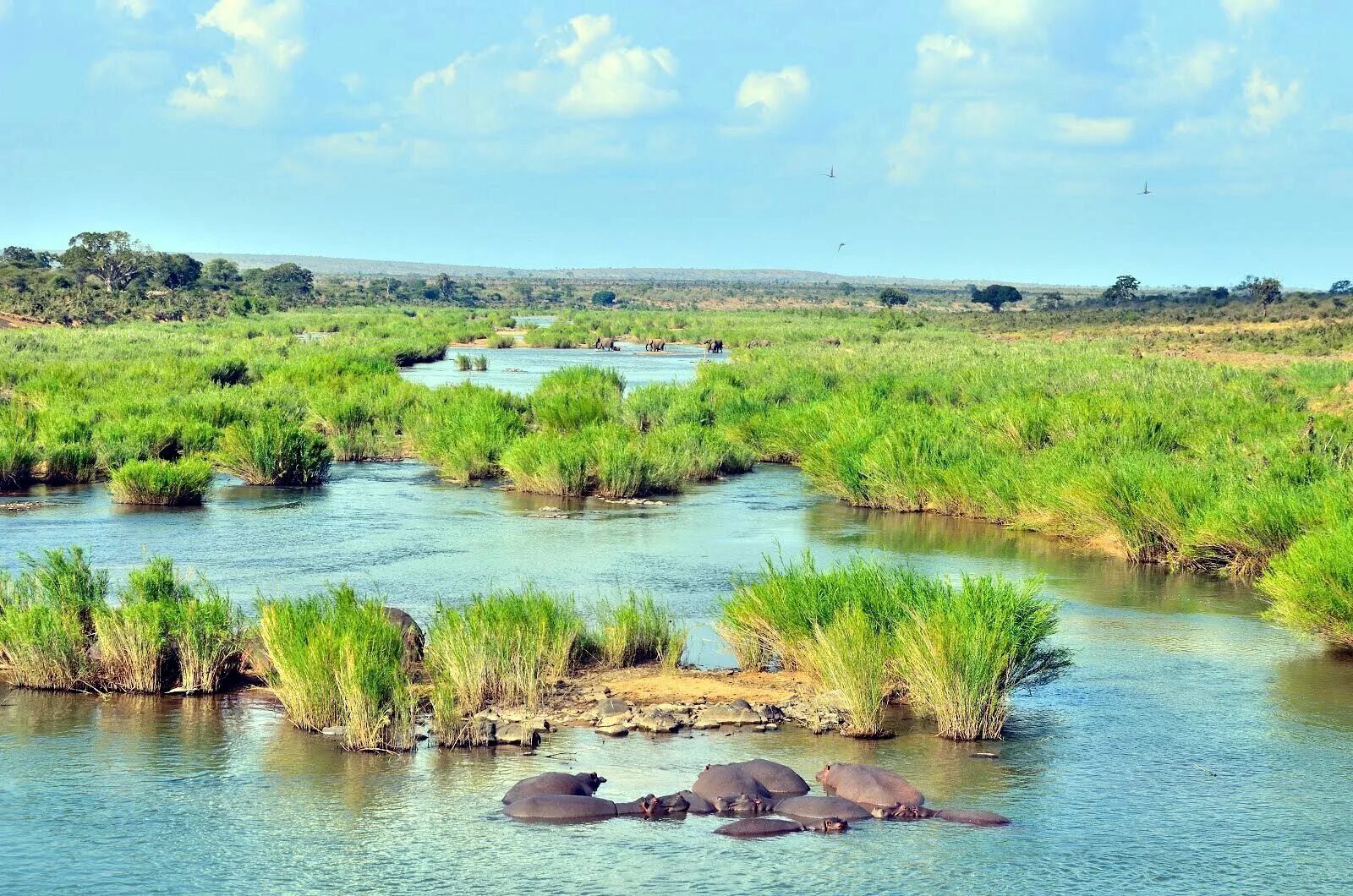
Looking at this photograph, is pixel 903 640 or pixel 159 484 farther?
pixel 159 484

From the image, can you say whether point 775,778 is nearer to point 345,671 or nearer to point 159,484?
point 345,671

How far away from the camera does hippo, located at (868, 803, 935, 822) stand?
9.25 meters

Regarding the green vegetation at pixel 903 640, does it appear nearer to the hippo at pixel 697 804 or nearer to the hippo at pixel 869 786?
the hippo at pixel 869 786

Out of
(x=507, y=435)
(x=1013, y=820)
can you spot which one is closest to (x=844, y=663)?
(x=1013, y=820)

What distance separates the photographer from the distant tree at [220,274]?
4441 inches

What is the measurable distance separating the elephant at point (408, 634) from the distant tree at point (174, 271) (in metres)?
91.7

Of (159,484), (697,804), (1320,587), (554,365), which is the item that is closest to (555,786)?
(697,804)

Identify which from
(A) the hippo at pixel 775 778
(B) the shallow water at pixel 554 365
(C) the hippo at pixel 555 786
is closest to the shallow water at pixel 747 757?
(C) the hippo at pixel 555 786

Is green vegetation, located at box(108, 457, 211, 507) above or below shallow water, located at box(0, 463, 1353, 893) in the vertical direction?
above

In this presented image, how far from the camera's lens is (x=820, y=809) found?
9.24m

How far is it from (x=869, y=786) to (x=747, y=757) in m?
1.31

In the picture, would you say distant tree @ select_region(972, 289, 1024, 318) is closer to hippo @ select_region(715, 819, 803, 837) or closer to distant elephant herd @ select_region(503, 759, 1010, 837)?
distant elephant herd @ select_region(503, 759, 1010, 837)

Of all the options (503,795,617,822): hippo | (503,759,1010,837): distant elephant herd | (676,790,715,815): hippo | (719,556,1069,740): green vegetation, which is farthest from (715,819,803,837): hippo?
(719,556,1069,740): green vegetation

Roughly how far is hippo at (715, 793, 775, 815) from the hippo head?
0.20 meters
